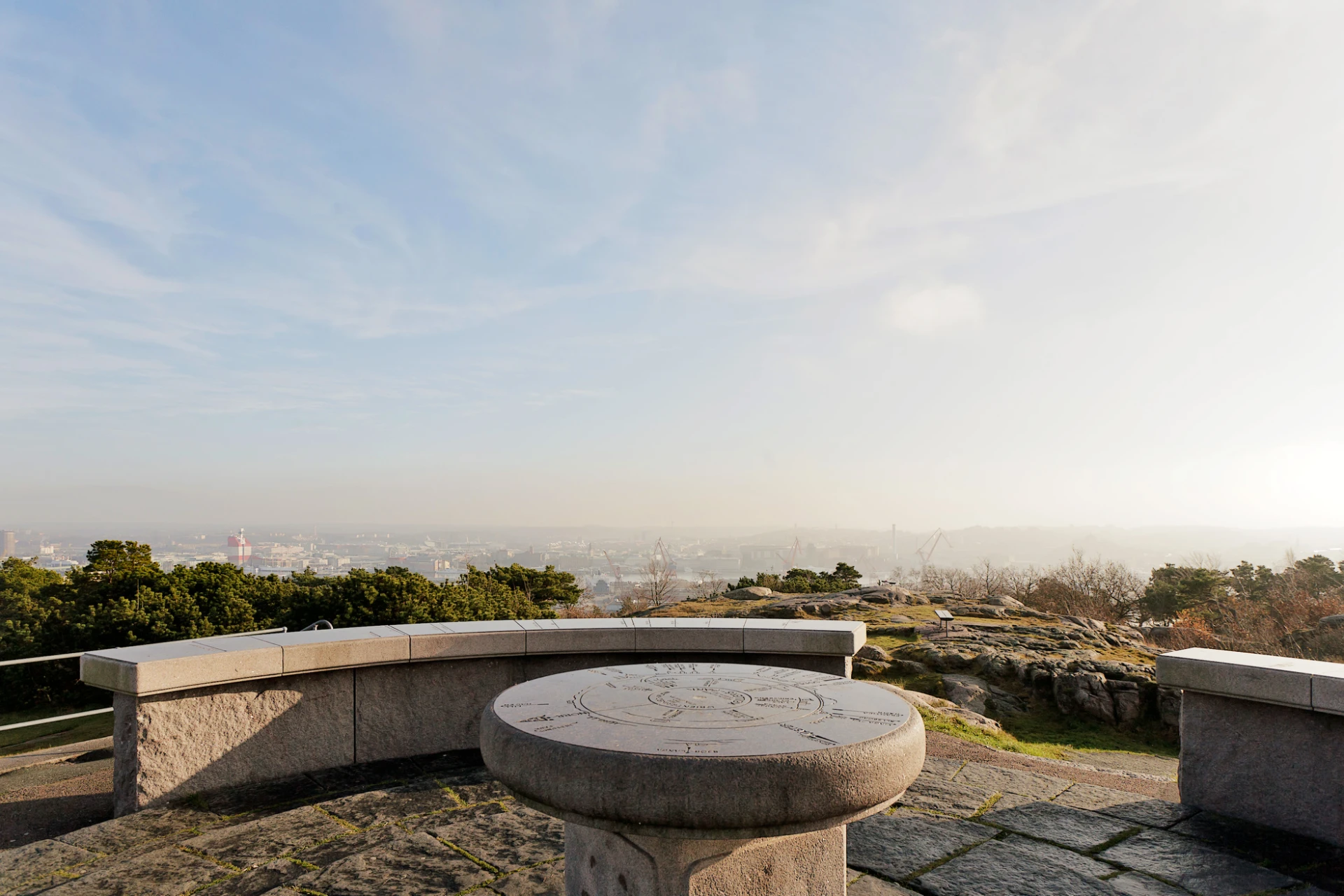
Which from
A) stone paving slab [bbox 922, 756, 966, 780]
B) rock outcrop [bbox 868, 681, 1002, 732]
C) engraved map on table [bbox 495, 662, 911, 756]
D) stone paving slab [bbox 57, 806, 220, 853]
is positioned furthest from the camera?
rock outcrop [bbox 868, 681, 1002, 732]

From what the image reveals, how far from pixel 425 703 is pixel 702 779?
4078 millimetres

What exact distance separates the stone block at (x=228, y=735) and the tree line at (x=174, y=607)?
8.25 meters

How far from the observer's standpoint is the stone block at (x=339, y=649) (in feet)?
17.3

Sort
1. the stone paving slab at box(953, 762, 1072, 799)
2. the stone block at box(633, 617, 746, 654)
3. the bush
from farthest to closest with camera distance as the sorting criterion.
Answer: the bush
the stone block at box(633, 617, 746, 654)
the stone paving slab at box(953, 762, 1072, 799)

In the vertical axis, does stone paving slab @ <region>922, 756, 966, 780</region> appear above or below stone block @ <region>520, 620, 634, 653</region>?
below

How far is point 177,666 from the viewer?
4.67m

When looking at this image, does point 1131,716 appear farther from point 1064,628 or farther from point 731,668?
point 731,668

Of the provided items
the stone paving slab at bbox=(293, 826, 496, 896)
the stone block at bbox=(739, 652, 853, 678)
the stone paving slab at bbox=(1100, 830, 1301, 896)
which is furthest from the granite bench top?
the stone paving slab at bbox=(1100, 830, 1301, 896)

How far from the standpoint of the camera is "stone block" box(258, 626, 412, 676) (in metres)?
5.26

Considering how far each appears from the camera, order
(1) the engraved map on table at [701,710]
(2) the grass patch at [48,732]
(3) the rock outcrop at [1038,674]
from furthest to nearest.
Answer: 1. (3) the rock outcrop at [1038,674]
2. (2) the grass patch at [48,732]
3. (1) the engraved map on table at [701,710]

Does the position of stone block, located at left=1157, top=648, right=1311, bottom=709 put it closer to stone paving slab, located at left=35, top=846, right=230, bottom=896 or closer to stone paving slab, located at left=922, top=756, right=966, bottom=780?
stone paving slab, located at left=922, top=756, right=966, bottom=780

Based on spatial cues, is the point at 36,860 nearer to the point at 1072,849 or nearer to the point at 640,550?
the point at 1072,849

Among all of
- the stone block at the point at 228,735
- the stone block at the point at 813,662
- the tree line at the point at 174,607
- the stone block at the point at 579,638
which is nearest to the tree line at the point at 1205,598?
the stone block at the point at 813,662

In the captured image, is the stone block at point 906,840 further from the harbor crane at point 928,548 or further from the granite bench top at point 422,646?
the harbor crane at point 928,548
